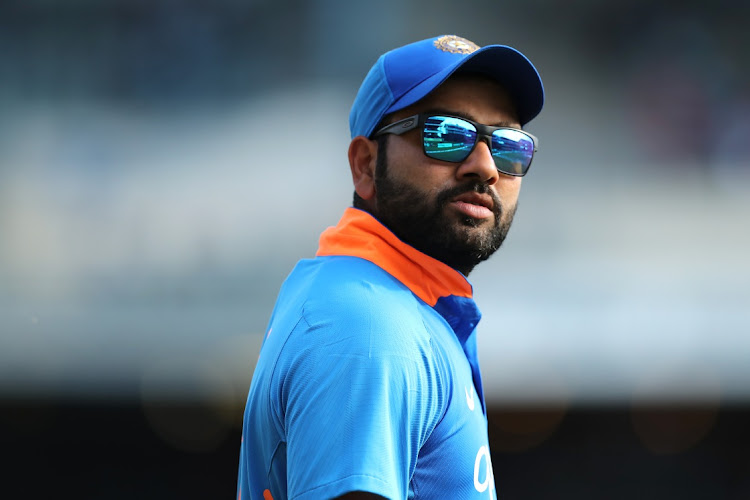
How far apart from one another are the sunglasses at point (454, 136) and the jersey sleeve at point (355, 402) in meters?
0.45

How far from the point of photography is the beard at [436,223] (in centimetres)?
156

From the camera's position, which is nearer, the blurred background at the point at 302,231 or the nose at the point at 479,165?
the nose at the point at 479,165

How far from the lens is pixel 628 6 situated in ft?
20.7

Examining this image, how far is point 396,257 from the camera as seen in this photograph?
149 cm

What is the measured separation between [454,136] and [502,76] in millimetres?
203

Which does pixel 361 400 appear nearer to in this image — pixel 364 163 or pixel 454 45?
pixel 364 163

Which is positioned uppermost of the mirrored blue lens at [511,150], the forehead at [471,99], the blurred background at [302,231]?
the forehead at [471,99]

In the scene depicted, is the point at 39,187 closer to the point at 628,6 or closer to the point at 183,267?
the point at 183,267

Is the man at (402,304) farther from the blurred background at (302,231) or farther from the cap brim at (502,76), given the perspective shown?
the blurred background at (302,231)

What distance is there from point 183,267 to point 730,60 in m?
4.63

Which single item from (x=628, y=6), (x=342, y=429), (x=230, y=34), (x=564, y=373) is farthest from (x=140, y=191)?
(x=342, y=429)

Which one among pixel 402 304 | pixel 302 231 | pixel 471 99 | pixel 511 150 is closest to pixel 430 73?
pixel 471 99

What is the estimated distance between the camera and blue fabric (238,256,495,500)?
1.10 metres

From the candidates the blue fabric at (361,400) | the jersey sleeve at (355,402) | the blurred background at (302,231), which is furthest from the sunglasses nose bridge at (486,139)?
the blurred background at (302,231)
